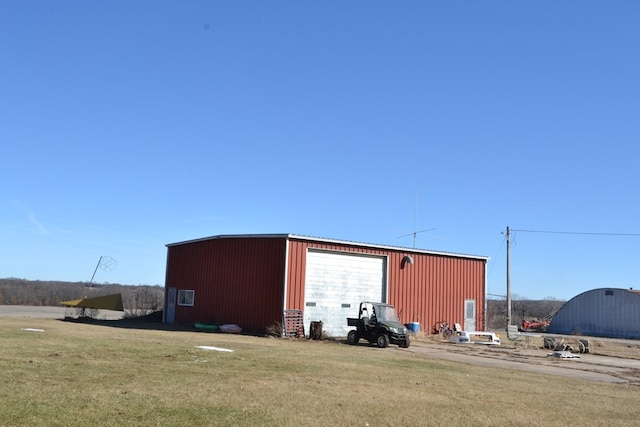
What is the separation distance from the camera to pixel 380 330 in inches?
971

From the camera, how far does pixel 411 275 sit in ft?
110

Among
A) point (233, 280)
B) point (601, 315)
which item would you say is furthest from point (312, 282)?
point (601, 315)

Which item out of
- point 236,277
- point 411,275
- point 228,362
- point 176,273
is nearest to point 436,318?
point 411,275

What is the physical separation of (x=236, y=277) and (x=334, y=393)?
19.9m

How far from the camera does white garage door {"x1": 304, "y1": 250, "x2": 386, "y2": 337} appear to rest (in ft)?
96.3

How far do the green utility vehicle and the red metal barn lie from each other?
13.2ft

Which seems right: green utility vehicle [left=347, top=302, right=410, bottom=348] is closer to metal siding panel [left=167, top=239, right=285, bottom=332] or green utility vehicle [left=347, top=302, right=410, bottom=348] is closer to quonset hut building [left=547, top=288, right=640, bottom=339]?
metal siding panel [left=167, top=239, right=285, bottom=332]

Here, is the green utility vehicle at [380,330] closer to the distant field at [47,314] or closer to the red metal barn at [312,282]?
the red metal barn at [312,282]

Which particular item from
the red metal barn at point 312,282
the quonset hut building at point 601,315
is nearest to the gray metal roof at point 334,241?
the red metal barn at point 312,282

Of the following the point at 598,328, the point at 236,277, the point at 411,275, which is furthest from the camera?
the point at 598,328

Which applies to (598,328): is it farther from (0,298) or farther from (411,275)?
(0,298)

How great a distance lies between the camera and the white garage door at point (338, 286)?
29.3 m

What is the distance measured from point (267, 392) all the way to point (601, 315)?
45374mm

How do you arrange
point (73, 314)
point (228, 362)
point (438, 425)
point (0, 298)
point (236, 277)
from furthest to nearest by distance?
point (0, 298), point (73, 314), point (236, 277), point (228, 362), point (438, 425)
